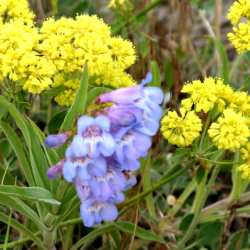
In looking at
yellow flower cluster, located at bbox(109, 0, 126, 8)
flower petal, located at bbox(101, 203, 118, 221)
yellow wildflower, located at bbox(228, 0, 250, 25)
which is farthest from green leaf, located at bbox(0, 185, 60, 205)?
yellow flower cluster, located at bbox(109, 0, 126, 8)

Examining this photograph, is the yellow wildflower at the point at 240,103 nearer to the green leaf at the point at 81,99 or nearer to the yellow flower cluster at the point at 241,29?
the yellow flower cluster at the point at 241,29

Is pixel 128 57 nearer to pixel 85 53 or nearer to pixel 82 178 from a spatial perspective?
pixel 85 53

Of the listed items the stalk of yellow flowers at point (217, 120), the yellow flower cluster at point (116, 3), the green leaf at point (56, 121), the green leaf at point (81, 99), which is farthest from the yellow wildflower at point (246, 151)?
the yellow flower cluster at point (116, 3)

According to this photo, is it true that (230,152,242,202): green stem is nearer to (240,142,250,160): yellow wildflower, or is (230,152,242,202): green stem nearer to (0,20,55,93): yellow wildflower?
(240,142,250,160): yellow wildflower

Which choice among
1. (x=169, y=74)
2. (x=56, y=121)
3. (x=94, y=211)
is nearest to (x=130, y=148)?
(x=94, y=211)

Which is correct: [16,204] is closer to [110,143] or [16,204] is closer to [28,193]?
[28,193]

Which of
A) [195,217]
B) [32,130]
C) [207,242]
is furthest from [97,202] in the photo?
[207,242]
